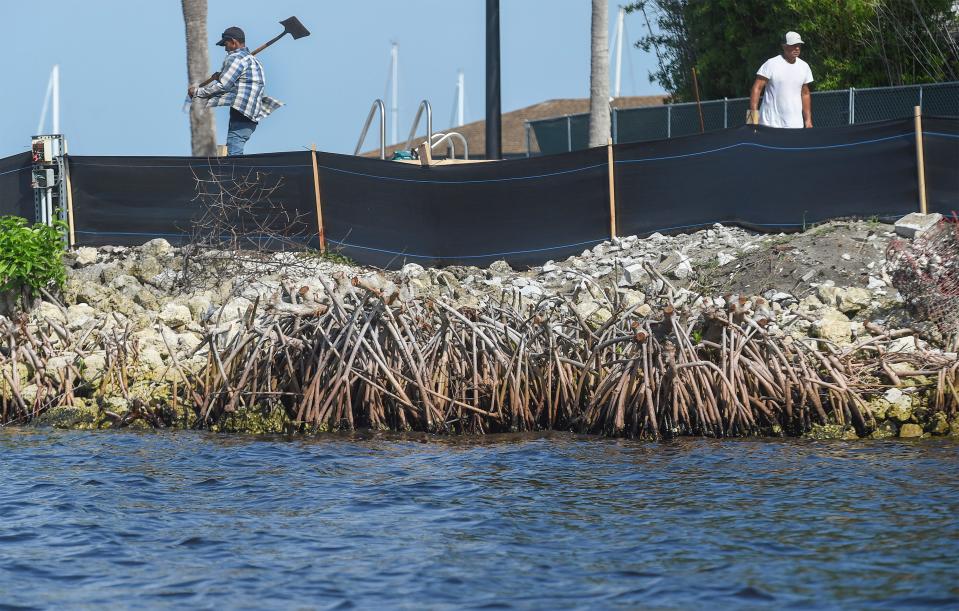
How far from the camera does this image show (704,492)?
968 centimetres

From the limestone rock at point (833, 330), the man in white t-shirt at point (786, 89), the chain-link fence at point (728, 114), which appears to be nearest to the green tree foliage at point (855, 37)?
the chain-link fence at point (728, 114)

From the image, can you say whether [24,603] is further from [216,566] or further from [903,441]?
[903,441]

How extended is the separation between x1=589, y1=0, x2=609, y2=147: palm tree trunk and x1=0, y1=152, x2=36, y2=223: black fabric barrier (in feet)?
31.4

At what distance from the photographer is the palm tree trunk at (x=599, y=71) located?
2412cm

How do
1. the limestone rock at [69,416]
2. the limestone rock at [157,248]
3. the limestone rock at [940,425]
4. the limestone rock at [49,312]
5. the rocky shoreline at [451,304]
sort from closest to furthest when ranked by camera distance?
1. the limestone rock at [940,425]
2. the rocky shoreline at [451,304]
3. the limestone rock at [69,416]
4. the limestone rock at [49,312]
5. the limestone rock at [157,248]

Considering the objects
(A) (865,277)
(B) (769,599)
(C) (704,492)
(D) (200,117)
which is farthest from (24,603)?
(D) (200,117)

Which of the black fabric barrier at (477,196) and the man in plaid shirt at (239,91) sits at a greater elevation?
the man in plaid shirt at (239,91)

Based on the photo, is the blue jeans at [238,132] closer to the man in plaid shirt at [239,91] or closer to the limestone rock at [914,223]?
the man in plaid shirt at [239,91]

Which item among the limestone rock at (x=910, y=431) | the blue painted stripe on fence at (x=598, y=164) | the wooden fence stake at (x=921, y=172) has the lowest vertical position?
the limestone rock at (x=910, y=431)

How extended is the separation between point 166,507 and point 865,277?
331 inches

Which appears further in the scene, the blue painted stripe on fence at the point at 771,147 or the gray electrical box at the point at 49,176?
the gray electrical box at the point at 49,176

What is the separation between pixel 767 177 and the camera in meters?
17.0

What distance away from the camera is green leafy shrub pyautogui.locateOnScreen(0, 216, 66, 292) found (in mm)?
15688

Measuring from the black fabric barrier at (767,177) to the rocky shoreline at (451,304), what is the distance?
0.28 meters
